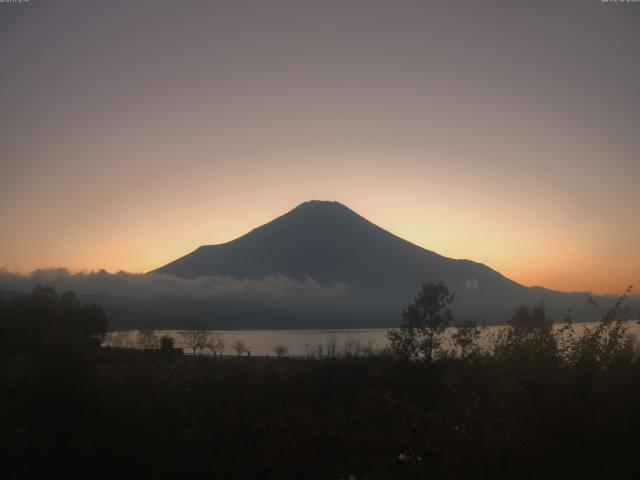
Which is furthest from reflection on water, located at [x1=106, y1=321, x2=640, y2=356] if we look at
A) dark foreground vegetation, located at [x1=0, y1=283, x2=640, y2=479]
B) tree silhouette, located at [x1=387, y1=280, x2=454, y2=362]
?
tree silhouette, located at [x1=387, y1=280, x2=454, y2=362]

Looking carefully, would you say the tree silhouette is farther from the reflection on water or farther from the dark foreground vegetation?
the dark foreground vegetation

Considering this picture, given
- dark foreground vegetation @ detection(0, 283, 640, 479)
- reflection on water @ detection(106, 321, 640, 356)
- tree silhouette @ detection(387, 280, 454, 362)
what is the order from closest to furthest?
1. dark foreground vegetation @ detection(0, 283, 640, 479)
2. reflection on water @ detection(106, 321, 640, 356)
3. tree silhouette @ detection(387, 280, 454, 362)

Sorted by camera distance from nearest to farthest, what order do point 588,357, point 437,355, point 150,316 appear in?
point 588,357
point 437,355
point 150,316

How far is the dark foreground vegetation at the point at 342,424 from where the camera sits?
309 inches

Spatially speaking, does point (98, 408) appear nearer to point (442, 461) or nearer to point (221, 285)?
point (442, 461)

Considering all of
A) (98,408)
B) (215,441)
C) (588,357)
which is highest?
(588,357)

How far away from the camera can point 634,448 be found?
742 centimetres

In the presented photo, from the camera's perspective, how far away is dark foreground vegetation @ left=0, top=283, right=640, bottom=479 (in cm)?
784

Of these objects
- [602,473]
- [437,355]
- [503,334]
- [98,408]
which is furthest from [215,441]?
[437,355]

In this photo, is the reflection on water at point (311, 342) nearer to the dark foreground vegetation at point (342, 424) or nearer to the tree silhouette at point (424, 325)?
the dark foreground vegetation at point (342, 424)

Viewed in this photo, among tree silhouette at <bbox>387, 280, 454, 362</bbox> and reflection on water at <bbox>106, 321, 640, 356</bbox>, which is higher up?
tree silhouette at <bbox>387, 280, 454, 362</bbox>

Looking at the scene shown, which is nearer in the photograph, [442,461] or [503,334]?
[442,461]

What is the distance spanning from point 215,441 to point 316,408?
4.32 metres

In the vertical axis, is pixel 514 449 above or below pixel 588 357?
below
